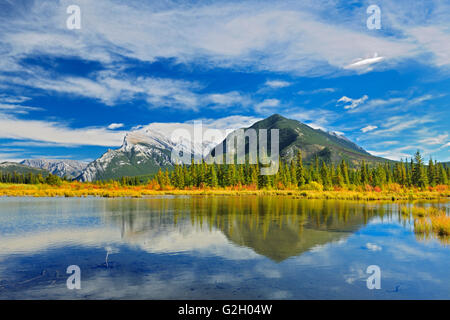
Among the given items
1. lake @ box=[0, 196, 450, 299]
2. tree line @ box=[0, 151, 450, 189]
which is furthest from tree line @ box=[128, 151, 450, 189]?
lake @ box=[0, 196, 450, 299]

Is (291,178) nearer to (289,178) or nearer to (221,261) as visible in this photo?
(289,178)

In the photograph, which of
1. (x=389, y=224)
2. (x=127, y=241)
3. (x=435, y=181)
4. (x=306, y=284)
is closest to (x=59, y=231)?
(x=127, y=241)

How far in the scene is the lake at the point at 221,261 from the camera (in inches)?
410

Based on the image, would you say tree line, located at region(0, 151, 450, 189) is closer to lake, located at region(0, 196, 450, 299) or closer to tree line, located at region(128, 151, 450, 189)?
tree line, located at region(128, 151, 450, 189)

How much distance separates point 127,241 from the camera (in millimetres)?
18906

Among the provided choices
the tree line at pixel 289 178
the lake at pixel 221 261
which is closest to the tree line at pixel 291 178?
the tree line at pixel 289 178

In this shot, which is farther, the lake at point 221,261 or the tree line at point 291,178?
the tree line at point 291,178

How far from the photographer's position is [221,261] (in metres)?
14.3

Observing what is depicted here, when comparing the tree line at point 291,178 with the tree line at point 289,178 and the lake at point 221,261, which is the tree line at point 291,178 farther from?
the lake at point 221,261

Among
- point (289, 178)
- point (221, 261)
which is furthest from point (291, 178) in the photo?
point (221, 261)

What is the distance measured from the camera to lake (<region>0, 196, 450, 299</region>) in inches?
410
